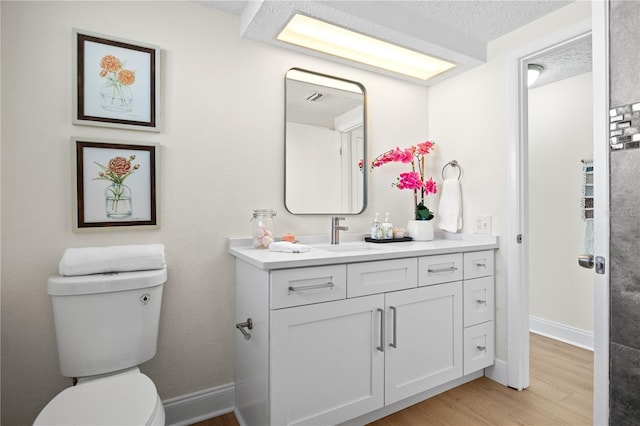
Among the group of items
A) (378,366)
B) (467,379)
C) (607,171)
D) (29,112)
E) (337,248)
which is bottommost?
(467,379)

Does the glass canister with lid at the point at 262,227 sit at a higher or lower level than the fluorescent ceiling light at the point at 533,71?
lower

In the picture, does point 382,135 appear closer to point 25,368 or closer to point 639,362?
point 639,362

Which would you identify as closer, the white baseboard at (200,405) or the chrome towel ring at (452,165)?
the white baseboard at (200,405)

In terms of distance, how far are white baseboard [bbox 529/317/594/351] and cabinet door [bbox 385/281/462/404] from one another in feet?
4.67

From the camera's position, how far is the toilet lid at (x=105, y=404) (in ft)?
3.37

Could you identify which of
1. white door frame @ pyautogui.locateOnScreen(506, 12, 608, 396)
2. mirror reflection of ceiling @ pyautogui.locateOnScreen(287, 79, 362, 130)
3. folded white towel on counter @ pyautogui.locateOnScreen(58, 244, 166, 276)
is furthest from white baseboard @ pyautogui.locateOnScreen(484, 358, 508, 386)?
folded white towel on counter @ pyautogui.locateOnScreen(58, 244, 166, 276)

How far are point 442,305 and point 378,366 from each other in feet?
1.67

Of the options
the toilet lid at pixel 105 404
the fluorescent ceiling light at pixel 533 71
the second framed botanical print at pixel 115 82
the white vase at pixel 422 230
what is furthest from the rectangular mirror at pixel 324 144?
the fluorescent ceiling light at pixel 533 71

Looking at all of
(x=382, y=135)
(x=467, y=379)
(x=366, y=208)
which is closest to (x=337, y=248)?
(x=366, y=208)

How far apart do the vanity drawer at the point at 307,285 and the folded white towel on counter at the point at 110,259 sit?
1.91 ft

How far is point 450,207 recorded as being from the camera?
238 centimetres

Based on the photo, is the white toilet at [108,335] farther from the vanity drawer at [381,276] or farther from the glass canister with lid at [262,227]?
the vanity drawer at [381,276]

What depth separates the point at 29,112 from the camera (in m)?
1.44

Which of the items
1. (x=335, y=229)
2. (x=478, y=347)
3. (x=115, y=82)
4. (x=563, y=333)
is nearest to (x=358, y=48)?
(x=335, y=229)
